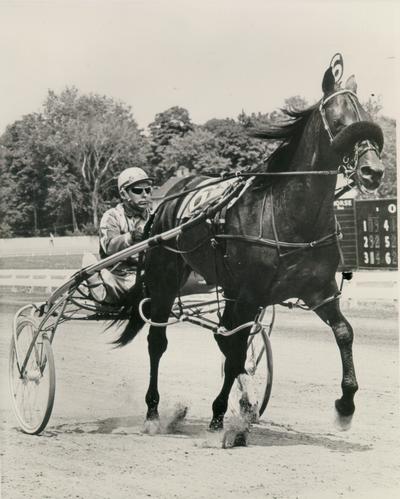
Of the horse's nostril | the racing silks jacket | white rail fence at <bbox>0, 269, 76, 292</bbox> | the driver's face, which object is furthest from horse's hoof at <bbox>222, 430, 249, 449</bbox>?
white rail fence at <bbox>0, 269, 76, 292</bbox>

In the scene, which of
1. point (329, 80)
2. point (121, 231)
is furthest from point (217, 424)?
point (329, 80)

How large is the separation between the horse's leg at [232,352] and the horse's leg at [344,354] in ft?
1.52

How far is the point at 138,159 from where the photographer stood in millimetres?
6891

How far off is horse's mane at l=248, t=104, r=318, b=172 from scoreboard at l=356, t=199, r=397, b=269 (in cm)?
826

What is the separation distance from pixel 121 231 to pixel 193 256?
79cm

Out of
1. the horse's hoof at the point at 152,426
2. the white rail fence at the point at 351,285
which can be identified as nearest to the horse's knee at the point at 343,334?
the horse's hoof at the point at 152,426

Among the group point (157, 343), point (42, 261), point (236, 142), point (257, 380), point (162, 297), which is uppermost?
point (236, 142)

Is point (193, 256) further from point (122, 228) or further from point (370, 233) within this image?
point (370, 233)

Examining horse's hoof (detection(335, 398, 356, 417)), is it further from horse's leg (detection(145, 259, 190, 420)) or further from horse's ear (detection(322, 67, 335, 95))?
horse's ear (detection(322, 67, 335, 95))

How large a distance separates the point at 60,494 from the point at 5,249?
286cm

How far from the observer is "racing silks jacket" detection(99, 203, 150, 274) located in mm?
5711

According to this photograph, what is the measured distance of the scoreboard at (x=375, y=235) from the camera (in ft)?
42.2

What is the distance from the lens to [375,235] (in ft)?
42.5

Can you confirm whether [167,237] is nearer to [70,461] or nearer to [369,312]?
[70,461]
